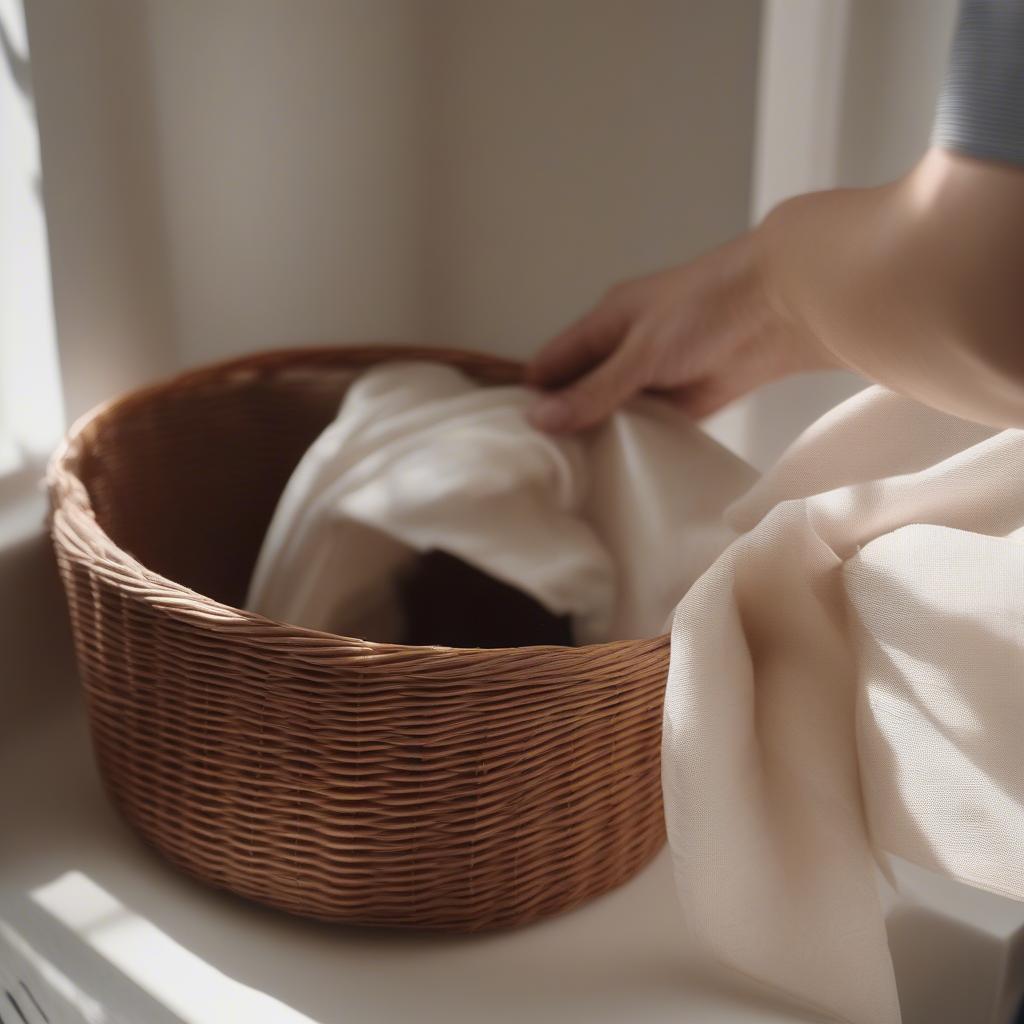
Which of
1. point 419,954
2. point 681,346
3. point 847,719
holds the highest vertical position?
point 681,346

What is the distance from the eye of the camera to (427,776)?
507 mm

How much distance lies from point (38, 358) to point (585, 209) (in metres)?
0.43

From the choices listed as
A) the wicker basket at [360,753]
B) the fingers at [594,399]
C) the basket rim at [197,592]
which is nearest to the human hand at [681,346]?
the fingers at [594,399]

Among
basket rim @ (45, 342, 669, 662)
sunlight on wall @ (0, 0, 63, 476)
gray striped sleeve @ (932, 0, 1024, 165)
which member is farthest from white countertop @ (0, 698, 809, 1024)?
gray striped sleeve @ (932, 0, 1024, 165)

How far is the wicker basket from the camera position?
19.2 inches

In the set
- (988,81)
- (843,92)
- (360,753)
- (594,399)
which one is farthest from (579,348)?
(988,81)

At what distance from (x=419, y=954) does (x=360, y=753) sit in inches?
4.9

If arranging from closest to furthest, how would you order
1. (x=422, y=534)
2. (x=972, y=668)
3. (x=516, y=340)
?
(x=972, y=668) → (x=422, y=534) → (x=516, y=340)

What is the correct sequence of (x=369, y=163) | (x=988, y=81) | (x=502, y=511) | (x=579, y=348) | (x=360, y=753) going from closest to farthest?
(x=988, y=81) → (x=360, y=753) → (x=502, y=511) → (x=579, y=348) → (x=369, y=163)

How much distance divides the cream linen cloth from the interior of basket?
195 mm

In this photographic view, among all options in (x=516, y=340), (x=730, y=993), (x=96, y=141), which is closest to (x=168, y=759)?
(x=730, y=993)

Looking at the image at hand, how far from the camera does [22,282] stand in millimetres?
737

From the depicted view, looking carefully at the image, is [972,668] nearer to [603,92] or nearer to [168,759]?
[168,759]

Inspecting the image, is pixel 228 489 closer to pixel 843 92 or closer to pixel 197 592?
pixel 197 592
